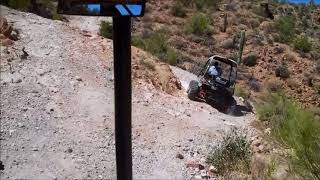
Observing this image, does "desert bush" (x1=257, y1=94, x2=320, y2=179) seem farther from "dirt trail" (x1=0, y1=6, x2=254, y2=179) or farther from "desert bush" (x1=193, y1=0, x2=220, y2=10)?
"desert bush" (x1=193, y1=0, x2=220, y2=10)

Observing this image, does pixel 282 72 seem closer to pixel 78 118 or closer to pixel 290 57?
pixel 290 57

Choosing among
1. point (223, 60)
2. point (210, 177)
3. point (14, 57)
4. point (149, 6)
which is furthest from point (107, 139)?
point (149, 6)

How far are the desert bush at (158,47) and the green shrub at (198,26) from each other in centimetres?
467

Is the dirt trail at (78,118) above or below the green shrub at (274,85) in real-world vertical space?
above

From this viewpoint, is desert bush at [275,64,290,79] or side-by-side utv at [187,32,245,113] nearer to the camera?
side-by-side utv at [187,32,245,113]

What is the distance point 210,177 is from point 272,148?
1.46 metres

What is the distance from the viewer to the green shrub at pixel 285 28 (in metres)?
34.0

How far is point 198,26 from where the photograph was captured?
3434cm

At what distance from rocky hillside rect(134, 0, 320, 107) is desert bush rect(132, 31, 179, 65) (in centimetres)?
6

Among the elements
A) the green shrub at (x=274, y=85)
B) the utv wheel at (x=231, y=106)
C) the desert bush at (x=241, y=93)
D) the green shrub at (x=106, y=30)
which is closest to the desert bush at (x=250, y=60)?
the green shrub at (x=274, y=85)

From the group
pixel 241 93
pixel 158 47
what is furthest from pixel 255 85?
pixel 158 47

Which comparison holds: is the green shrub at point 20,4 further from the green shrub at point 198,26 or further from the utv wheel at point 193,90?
the green shrub at point 198,26

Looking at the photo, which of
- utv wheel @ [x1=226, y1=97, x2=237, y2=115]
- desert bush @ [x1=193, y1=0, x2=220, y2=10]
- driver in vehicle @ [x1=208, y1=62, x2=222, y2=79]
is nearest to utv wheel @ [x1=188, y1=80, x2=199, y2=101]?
driver in vehicle @ [x1=208, y1=62, x2=222, y2=79]

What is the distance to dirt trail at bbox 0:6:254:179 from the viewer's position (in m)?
10.7
